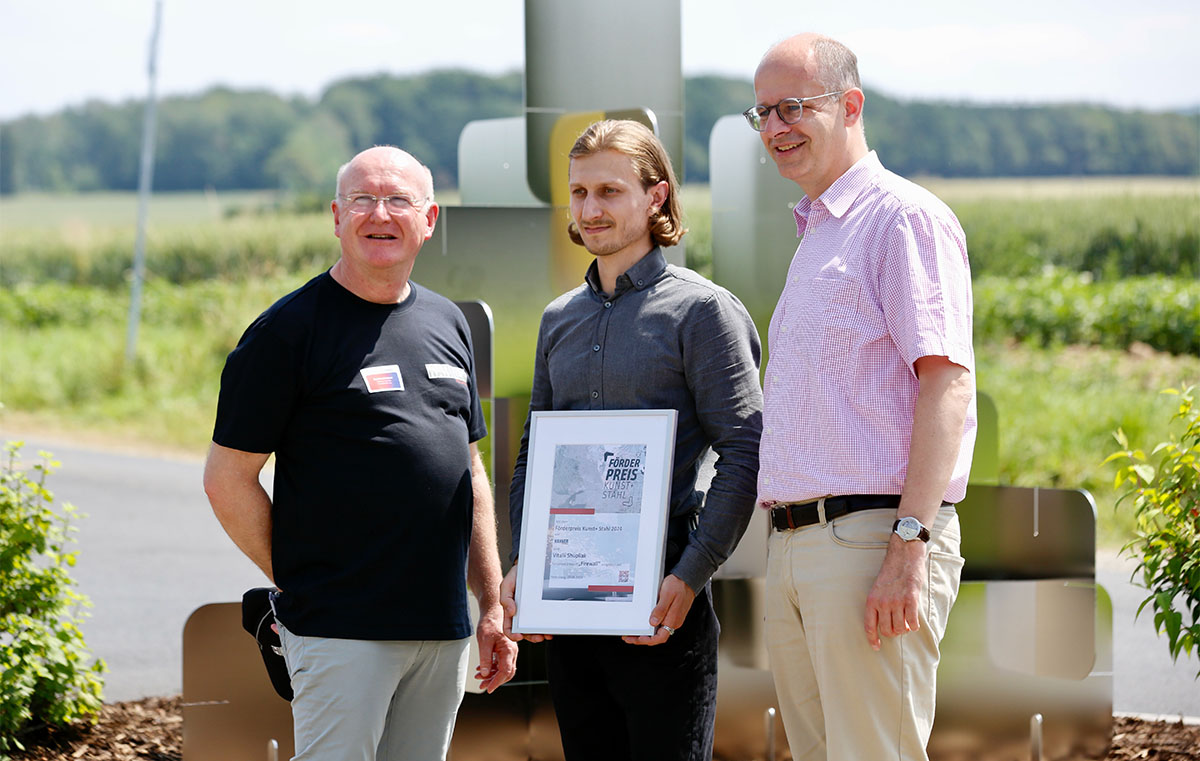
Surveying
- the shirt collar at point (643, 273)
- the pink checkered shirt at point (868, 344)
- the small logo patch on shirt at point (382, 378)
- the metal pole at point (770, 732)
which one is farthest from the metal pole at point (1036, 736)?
the small logo patch on shirt at point (382, 378)

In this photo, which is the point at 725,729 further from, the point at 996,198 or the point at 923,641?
the point at 996,198

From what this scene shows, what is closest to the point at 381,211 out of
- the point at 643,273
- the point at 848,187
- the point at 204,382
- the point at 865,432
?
the point at 643,273

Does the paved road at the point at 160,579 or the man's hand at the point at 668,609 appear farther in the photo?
the paved road at the point at 160,579

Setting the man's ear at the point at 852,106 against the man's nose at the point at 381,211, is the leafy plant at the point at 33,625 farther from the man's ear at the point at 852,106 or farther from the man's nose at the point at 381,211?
the man's ear at the point at 852,106

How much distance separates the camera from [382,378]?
9.40 feet

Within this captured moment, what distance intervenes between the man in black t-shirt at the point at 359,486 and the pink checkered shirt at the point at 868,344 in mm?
805

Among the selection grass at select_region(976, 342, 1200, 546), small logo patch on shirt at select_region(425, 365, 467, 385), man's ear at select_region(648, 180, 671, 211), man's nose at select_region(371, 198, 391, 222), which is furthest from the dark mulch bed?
grass at select_region(976, 342, 1200, 546)

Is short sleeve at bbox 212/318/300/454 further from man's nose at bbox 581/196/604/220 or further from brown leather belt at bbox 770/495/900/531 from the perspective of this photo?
brown leather belt at bbox 770/495/900/531

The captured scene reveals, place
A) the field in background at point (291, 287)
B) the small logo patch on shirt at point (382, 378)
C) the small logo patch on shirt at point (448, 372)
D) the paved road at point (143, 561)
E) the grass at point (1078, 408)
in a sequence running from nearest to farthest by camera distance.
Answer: the small logo patch on shirt at point (382, 378), the small logo patch on shirt at point (448, 372), the paved road at point (143, 561), the grass at point (1078, 408), the field in background at point (291, 287)

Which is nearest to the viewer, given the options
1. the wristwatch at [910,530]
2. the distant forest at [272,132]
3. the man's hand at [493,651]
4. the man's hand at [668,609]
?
the wristwatch at [910,530]

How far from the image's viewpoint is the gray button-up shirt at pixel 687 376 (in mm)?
2783

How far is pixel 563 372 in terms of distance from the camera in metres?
2.96

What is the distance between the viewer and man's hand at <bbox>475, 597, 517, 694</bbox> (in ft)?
10.3

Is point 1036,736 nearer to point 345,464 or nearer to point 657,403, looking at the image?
point 657,403
